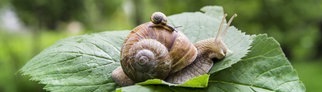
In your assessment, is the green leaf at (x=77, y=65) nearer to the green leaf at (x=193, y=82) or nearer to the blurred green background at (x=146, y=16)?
the green leaf at (x=193, y=82)

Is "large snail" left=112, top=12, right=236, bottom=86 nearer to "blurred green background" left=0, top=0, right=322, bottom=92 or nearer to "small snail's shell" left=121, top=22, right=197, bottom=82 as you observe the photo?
Result: "small snail's shell" left=121, top=22, right=197, bottom=82

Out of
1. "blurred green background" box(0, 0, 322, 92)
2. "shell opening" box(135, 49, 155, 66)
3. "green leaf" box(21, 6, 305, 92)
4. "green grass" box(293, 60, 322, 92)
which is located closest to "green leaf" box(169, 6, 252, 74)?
"green leaf" box(21, 6, 305, 92)

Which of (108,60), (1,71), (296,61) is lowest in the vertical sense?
(296,61)

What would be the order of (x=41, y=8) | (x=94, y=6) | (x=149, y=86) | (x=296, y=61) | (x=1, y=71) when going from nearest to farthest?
(x=149, y=86)
(x=94, y=6)
(x=41, y=8)
(x=1, y=71)
(x=296, y=61)

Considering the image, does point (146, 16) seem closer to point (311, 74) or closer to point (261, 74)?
point (311, 74)

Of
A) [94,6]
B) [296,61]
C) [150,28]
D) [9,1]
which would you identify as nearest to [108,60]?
[150,28]

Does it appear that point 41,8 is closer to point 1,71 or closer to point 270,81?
point 1,71
